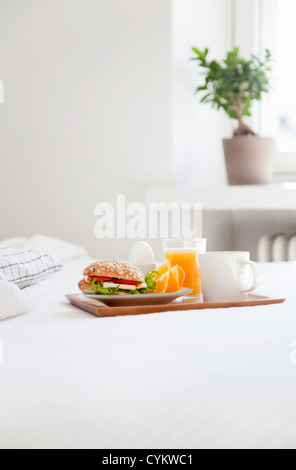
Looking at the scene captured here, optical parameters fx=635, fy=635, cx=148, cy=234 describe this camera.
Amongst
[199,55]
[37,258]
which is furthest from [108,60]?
[37,258]

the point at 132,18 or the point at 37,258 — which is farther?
the point at 132,18

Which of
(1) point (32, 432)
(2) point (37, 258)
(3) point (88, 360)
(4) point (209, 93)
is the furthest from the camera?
(4) point (209, 93)

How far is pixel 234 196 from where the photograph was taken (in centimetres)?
228

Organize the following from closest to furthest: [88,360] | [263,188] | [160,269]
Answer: [88,360] < [160,269] < [263,188]

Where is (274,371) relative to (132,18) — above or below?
below

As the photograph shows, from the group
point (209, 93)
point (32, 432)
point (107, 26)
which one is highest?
point (107, 26)

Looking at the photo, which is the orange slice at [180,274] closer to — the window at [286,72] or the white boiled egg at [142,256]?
the white boiled egg at [142,256]

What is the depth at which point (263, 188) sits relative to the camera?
87.5 inches

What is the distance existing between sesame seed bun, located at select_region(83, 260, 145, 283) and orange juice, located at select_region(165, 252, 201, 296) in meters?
0.13

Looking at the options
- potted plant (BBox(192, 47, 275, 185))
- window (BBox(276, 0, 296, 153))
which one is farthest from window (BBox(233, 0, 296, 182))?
potted plant (BBox(192, 47, 275, 185))

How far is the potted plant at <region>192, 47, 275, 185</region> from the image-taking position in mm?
2297

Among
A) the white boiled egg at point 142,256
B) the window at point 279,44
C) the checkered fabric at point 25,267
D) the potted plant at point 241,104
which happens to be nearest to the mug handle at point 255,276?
the white boiled egg at point 142,256

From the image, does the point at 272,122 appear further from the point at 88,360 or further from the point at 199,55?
the point at 88,360

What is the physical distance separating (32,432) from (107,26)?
7.00 ft
